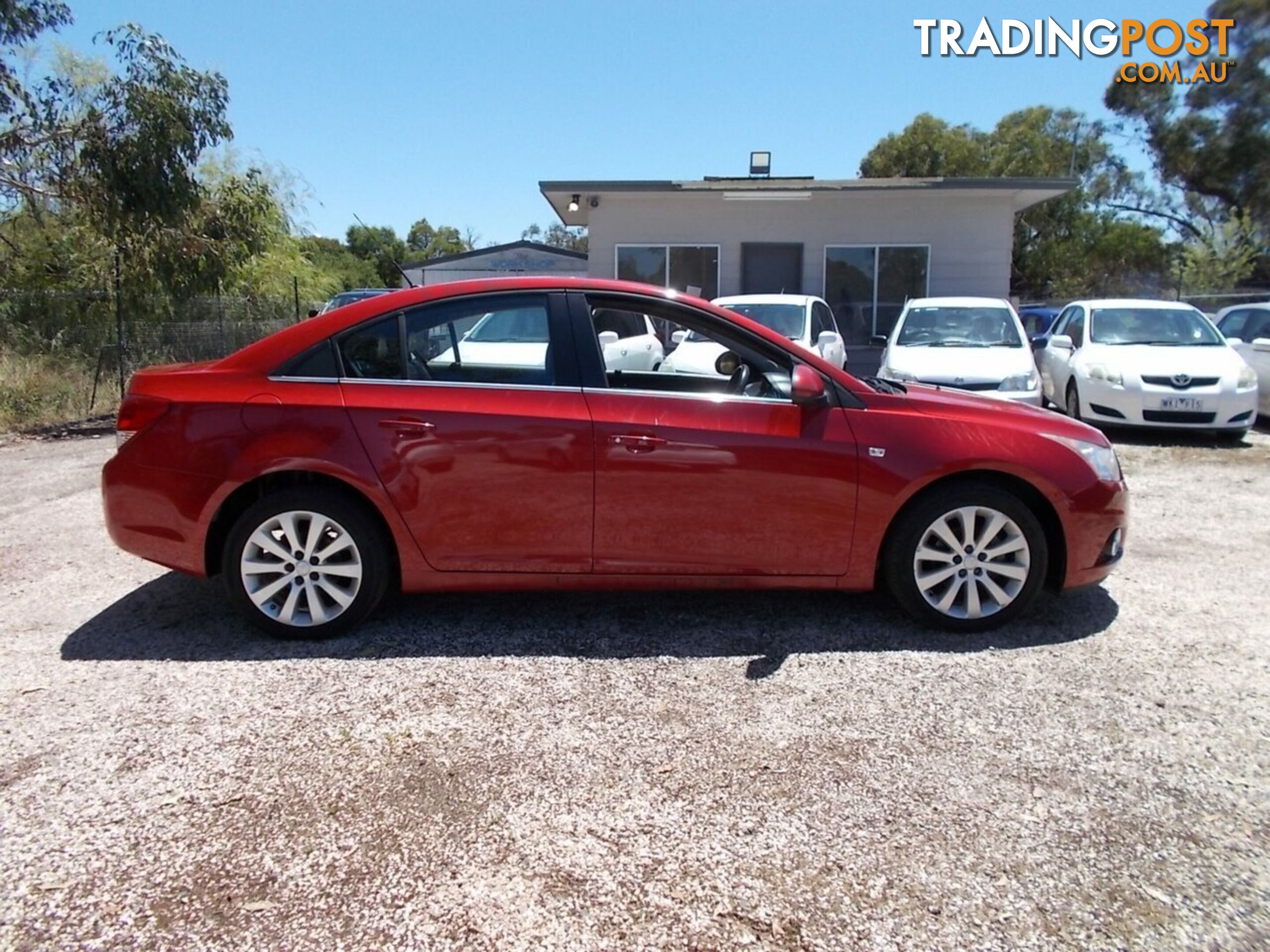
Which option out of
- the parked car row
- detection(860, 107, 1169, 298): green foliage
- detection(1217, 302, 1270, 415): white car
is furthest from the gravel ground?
detection(860, 107, 1169, 298): green foliage

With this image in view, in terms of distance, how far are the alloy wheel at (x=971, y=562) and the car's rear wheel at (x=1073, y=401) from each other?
664cm

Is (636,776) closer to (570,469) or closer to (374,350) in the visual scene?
(570,469)

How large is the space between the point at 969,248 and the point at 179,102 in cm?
1241

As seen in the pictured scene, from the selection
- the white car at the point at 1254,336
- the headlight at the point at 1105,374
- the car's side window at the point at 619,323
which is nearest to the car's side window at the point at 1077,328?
the headlight at the point at 1105,374

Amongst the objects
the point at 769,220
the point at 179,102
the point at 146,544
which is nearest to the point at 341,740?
the point at 146,544

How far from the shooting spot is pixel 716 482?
12.8 feet

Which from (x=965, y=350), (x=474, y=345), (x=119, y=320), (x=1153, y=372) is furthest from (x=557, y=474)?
(x=119, y=320)

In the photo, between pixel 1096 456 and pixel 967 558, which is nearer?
pixel 967 558

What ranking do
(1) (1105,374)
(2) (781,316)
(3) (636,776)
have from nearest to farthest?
1. (3) (636,776)
2. (1) (1105,374)
3. (2) (781,316)

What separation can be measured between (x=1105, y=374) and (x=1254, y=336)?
145 inches

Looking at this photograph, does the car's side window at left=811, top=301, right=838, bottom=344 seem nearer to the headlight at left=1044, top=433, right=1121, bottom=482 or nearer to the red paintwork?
the headlight at left=1044, top=433, right=1121, bottom=482

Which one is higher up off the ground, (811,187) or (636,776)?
(811,187)

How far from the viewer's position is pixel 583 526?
3938mm

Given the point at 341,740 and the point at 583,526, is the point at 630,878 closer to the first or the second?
the point at 341,740
